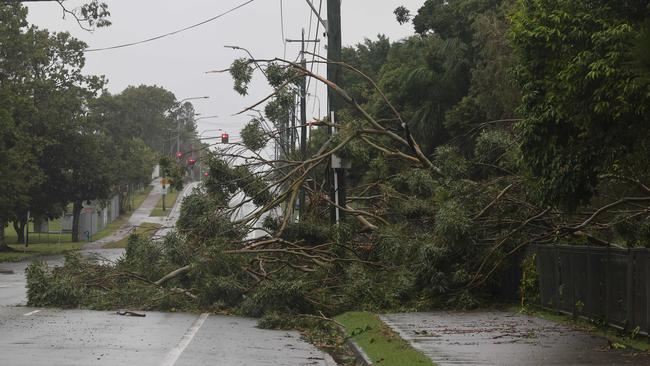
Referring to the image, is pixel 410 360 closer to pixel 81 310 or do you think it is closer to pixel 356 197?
pixel 81 310

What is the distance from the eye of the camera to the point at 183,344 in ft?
43.7

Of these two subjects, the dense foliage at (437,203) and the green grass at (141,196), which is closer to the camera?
the dense foliage at (437,203)

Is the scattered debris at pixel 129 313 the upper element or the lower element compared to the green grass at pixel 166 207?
lower

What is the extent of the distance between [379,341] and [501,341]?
1.92 metres

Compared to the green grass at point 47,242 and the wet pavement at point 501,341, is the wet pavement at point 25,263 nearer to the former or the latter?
the green grass at point 47,242

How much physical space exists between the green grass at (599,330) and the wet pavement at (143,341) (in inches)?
176

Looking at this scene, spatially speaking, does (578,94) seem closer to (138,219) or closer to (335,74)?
(335,74)

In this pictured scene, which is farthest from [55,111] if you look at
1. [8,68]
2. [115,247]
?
[115,247]

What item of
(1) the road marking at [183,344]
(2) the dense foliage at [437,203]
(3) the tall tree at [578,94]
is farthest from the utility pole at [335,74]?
(3) the tall tree at [578,94]

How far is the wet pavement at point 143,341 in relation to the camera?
1160 cm

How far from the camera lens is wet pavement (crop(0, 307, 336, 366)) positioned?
1160 cm

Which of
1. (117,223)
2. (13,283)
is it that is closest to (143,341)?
(13,283)

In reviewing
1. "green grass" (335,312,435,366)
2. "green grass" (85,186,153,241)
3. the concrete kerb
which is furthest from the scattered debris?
"green grass" (85,186,153,241)

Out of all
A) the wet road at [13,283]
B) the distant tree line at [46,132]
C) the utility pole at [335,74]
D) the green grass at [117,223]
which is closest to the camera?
the wet road at [13,283]
